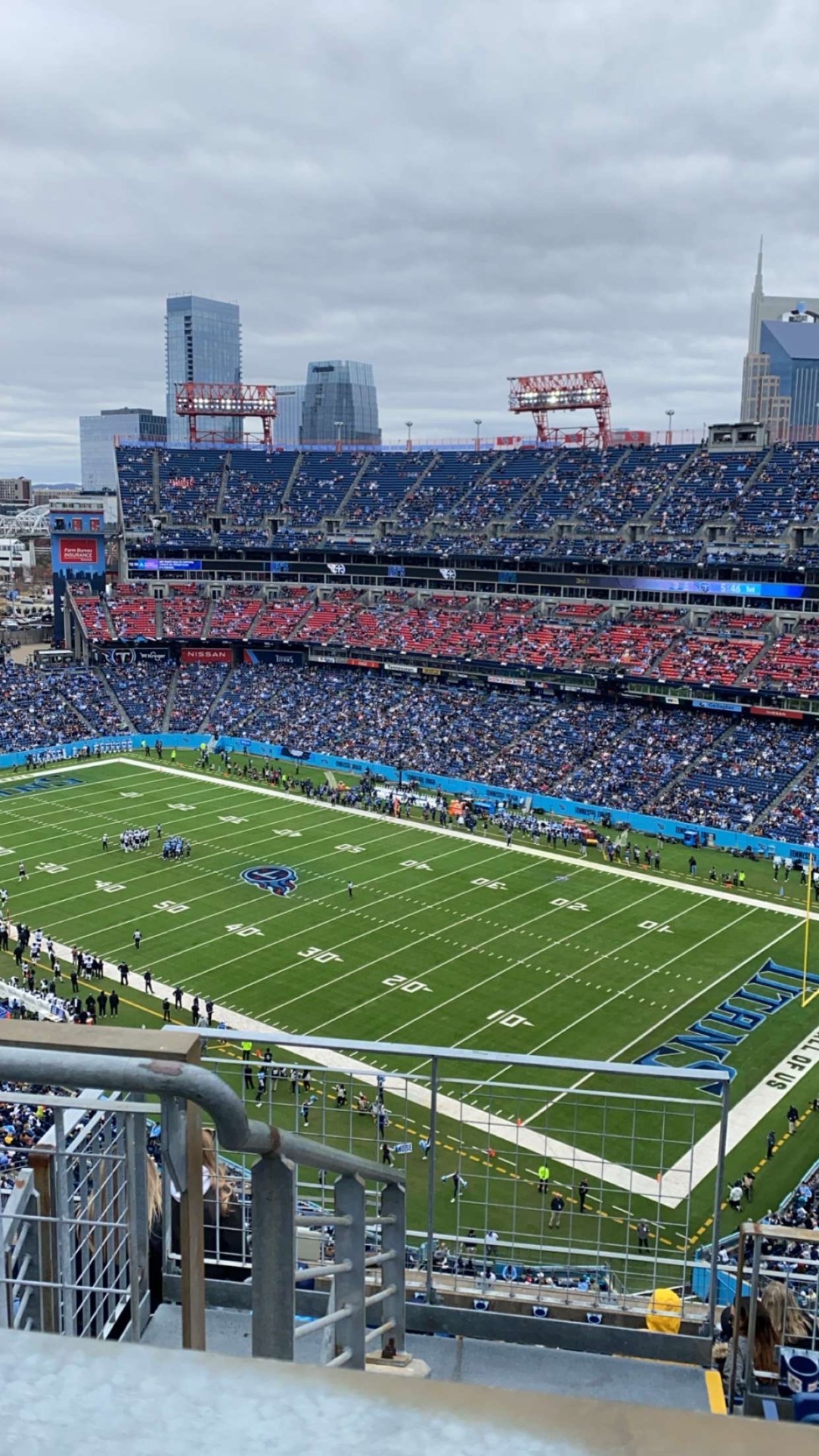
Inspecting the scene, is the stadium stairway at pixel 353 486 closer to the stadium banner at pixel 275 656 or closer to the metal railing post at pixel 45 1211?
the stadium banner at pixel 275 656

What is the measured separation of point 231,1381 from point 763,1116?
22.9m

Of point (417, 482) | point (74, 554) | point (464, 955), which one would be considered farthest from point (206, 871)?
point (417, 482)

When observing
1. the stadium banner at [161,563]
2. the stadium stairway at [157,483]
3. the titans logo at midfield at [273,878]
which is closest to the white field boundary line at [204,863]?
the titans logo at midfield at [273,878]

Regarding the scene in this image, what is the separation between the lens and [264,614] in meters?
69.1

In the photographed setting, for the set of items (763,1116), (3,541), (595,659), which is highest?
(3,541)

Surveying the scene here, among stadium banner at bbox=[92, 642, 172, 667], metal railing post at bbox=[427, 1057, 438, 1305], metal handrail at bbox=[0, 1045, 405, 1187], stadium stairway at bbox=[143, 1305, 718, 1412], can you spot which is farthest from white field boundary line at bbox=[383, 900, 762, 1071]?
stadium banner at bbox=[92, 642, 172, 667]

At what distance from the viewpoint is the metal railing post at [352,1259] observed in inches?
152

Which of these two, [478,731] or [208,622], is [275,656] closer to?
[208,622]

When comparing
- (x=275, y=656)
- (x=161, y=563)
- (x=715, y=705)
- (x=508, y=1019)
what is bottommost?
(x=508, y=1019)

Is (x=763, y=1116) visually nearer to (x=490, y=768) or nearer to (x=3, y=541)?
(x=490, y=768)

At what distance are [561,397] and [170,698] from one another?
32.1 m

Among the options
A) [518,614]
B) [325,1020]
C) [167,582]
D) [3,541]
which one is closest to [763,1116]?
[325,1020]

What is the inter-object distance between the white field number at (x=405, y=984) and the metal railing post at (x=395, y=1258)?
22822 mm

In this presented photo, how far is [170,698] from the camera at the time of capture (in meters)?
61.1
